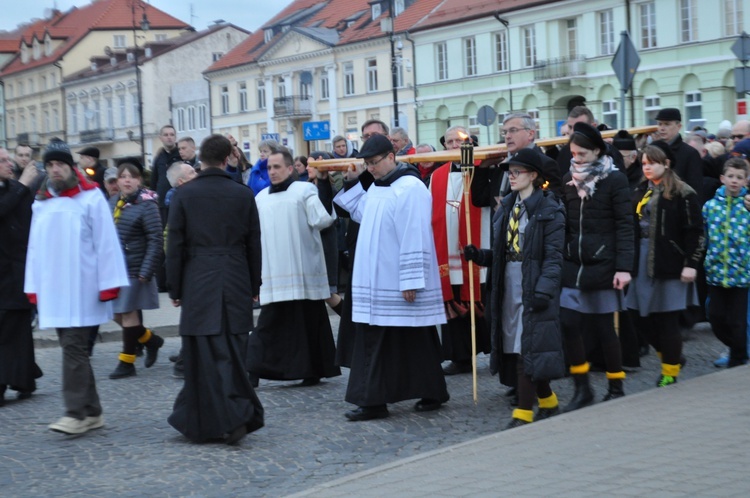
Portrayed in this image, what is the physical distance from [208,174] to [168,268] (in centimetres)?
68

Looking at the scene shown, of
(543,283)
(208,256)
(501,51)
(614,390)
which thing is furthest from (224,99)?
(543,283)

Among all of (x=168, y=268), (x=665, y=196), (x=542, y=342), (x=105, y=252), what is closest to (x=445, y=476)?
(x=542, y=342)

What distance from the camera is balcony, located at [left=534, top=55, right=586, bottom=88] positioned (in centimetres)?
5266

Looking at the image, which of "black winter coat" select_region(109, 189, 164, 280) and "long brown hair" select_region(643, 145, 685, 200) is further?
"black winter coat" select_region(109, 189, 164, 280)

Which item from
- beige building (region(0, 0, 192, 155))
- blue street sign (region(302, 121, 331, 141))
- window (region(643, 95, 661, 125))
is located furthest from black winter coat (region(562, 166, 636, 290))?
beige building (region(0, 0, 192, 155))

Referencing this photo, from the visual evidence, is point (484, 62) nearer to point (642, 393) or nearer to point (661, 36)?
point (661, 36)

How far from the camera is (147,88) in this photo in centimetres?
8681

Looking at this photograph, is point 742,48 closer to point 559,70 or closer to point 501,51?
point 559,70

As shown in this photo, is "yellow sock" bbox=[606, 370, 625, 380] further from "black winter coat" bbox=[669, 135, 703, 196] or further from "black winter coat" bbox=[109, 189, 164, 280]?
"black winter coat" bbox=[109, 189, 164, 280]

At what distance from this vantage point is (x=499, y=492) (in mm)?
6551

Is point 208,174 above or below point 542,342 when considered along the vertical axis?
above

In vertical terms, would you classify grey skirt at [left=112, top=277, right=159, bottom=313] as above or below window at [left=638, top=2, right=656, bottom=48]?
below

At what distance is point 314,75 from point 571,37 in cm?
2160

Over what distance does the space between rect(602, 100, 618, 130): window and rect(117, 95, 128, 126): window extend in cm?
4645
